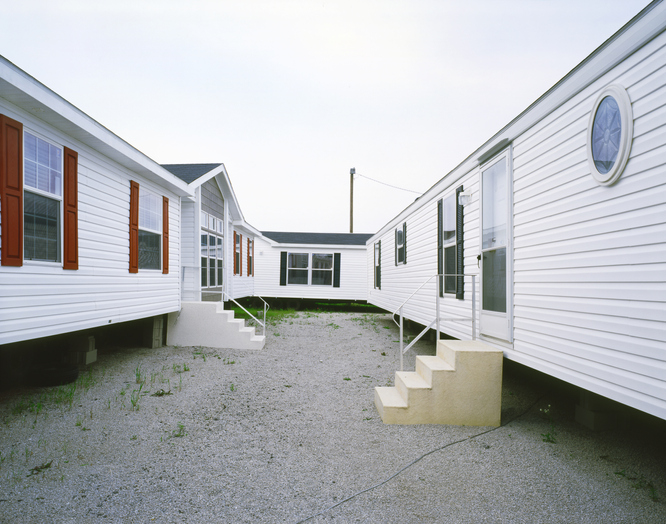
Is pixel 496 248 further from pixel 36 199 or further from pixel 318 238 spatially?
pixel 318 238

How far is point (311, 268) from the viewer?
683 inches

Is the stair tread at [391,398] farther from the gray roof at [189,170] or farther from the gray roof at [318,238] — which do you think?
the gray roof at [318,238]

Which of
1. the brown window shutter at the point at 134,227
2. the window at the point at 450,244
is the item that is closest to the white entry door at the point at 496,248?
the window at the point at 450,244

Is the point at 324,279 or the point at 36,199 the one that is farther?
the point at 324,279

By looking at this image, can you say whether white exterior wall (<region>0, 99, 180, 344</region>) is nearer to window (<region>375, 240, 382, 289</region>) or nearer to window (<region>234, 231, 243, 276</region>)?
window (<region>234, 231, 243, 276</region>)

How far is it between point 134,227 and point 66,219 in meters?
1.73

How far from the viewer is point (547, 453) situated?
3.44 meters

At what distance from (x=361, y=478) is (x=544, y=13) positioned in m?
8.53

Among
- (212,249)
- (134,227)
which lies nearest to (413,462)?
(134,227)

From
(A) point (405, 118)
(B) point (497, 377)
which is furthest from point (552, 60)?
(B) point (497, 377)

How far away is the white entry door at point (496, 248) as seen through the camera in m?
4.25

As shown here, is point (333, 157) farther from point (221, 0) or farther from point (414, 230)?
point (414, 230)

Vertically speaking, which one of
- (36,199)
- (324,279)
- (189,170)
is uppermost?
(189,170)

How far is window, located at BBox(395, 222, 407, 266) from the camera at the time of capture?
926 cm
